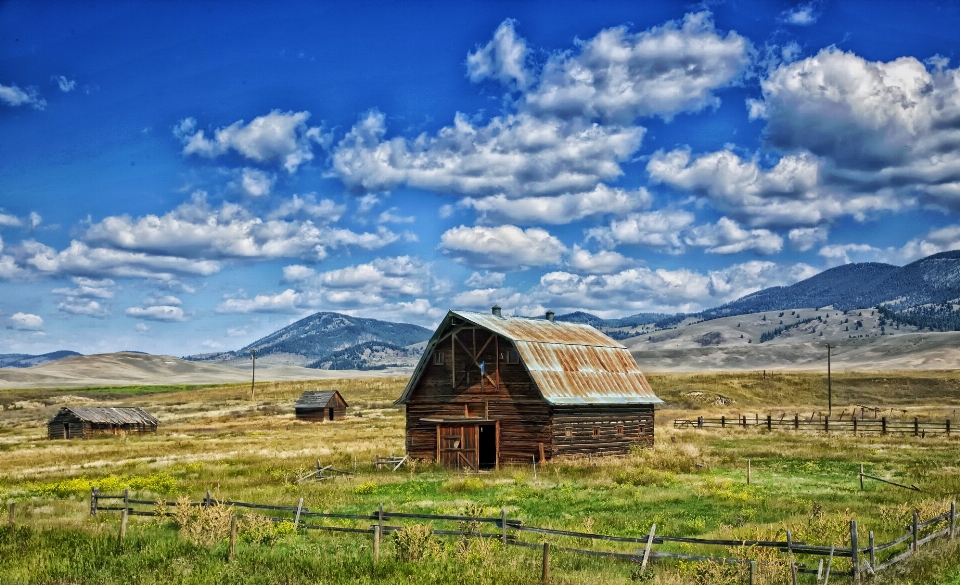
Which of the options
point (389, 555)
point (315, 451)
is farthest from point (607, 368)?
point (389, 555)

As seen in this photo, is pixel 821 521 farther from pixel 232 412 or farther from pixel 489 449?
pixel 232 412

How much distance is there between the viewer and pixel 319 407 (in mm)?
87625

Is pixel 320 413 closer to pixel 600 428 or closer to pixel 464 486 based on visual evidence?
pixel 600 428

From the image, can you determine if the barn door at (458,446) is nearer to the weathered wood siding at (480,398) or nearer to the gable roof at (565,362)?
the weathered wood siding at (480,398)

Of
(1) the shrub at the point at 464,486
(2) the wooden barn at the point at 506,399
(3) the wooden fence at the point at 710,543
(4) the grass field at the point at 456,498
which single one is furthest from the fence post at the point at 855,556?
(2) the wooden barn at the point at 506,399

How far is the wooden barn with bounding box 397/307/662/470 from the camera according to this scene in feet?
126

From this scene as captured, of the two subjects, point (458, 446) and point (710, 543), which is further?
point (458, 446)

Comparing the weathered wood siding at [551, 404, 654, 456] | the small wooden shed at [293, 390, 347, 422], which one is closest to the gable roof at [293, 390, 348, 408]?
the small wooden shed at [293, 390, 347, 422]

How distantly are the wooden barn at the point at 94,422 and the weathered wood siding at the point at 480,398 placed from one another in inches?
1784

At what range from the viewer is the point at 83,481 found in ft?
114

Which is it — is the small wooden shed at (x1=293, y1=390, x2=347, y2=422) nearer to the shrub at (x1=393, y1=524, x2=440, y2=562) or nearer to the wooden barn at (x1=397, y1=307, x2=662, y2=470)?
the wooden barn at (x1=397, y1=307, x2=662, y2=470)

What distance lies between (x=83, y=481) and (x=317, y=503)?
13.5m

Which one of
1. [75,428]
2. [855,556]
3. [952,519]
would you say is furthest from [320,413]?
[855,556]

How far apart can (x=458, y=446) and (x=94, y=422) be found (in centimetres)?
4900
